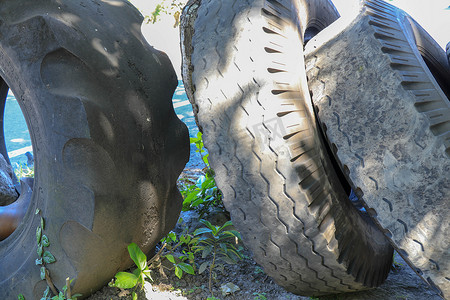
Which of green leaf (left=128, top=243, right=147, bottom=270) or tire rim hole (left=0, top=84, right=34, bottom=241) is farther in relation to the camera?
tire rim hole (left=0, top=84, right=34, bottom=241)

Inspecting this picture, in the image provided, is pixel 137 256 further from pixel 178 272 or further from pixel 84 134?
pixel 84 134

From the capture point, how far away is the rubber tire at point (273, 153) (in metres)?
1.51

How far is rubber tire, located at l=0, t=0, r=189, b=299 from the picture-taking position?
1576 mm

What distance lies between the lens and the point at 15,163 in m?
4.53

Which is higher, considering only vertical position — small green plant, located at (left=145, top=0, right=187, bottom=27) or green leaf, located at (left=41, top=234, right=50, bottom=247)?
small green plant, located at (left=145, top=0, right=187, bottom=27)

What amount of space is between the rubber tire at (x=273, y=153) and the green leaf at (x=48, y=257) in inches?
28.7

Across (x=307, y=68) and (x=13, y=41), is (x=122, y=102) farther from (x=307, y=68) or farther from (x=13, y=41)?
(x=307, y=68)

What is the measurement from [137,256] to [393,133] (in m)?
1.11

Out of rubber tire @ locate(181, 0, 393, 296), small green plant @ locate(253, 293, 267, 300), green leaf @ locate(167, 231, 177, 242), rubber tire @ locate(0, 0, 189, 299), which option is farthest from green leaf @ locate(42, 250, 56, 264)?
small green plant @ locate(253, 293, 267, 300)

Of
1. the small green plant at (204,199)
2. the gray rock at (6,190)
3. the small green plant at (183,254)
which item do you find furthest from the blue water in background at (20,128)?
the small green plant at (183,254)

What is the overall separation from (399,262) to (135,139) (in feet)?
4.95

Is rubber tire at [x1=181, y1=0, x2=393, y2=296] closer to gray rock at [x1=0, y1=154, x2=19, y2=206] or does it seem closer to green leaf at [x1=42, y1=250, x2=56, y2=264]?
green leaf at [x1=42, y1=250, x2=56, y2=264]

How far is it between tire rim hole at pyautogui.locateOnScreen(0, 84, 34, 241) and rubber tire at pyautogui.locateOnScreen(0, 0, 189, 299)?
320 millimetres

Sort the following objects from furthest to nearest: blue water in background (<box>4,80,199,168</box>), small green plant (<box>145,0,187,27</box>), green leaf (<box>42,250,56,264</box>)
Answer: small green plant (<box>145,0,187,27</box>) → blue water in background (<box>4,80,199,168</box>) → green leaf (<box>42,250,56,264</box>)
